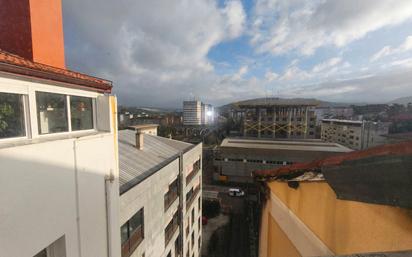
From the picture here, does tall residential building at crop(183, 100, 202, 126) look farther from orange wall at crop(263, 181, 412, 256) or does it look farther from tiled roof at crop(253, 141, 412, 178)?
orange wall at crop(263, 181, 412, 256)

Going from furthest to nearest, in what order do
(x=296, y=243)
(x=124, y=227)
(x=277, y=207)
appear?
(x=124, y=227)
(x=277, y=207)
(x=296, y=243)

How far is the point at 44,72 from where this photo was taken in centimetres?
285

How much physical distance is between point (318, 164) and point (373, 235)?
3.13 ft

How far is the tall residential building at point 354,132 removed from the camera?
4512 cm

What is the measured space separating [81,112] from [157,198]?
629 centimetres

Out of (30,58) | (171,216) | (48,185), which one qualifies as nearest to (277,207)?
(48,185)

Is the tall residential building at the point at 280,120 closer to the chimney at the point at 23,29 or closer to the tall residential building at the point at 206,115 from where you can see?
the chimney at the point at 23,29

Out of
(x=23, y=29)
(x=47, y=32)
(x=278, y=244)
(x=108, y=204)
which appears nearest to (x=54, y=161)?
(x=108, y=204)

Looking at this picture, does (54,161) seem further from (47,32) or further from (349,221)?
(349,221)

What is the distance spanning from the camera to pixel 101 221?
4.25 meters

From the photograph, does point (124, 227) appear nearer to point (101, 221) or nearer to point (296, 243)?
point (101, 221)

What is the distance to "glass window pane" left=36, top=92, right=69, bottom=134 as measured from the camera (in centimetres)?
298

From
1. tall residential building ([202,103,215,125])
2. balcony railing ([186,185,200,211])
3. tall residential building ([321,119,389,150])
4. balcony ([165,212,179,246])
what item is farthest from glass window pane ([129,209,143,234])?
tall residential building ([202,103,215,125])

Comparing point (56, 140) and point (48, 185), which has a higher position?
point (56, 140)
